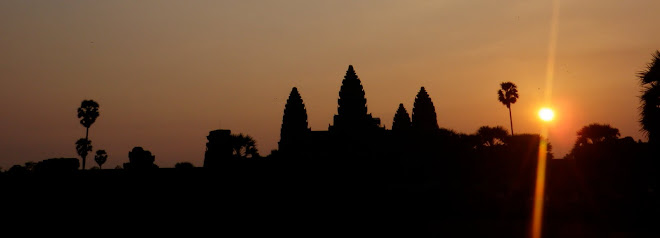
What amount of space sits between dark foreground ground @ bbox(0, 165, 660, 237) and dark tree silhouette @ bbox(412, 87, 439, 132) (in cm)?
3854

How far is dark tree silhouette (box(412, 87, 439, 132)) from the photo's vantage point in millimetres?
74075

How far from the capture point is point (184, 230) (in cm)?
2756

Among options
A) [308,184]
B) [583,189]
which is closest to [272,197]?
[308,184]

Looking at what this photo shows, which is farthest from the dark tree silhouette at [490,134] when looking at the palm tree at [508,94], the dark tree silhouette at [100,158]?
the dark tree silhouette at [100,158]

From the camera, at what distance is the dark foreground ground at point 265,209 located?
87.4 feet

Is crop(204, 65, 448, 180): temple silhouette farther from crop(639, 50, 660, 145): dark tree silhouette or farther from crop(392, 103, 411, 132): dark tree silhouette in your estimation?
crop(639, 50, 660, 145): dark tree silhouette

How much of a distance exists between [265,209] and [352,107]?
36876 mm

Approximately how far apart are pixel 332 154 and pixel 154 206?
26.1 metres

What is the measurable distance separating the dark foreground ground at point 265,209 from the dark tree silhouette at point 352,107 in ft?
100

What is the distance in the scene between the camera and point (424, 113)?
74875 mm

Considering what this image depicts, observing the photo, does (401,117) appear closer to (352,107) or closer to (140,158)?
(352,107)

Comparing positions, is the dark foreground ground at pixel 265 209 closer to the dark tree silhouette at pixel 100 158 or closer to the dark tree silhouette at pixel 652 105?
the dark tree silhouette at pixel 652 105

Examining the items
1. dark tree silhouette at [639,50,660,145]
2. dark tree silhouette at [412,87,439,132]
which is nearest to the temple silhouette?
dark tree silhouette at [412,87,439,132]

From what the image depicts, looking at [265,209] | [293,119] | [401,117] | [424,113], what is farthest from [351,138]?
[265,209]
